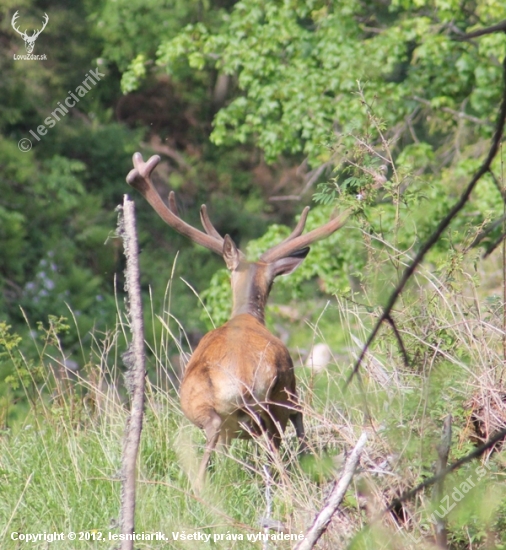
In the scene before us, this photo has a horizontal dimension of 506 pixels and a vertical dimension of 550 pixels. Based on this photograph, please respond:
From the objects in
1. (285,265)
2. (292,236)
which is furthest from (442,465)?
(292,236)

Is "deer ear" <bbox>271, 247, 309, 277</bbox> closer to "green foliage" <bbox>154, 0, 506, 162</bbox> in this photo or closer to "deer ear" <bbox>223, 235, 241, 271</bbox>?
"deer ear" <bbox>223, 235, 241, 271</bbox>

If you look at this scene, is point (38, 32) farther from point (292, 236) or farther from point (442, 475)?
point (442, 475)

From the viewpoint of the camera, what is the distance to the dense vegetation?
3904 mm

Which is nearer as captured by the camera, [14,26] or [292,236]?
[292,236]

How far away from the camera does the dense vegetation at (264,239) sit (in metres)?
3.90

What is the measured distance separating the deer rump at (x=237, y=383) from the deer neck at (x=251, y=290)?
70 cm

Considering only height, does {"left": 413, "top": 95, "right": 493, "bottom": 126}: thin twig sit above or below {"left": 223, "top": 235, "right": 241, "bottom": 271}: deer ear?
above

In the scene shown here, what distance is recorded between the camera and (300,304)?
12586mm

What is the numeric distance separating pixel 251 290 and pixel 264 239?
5.61m

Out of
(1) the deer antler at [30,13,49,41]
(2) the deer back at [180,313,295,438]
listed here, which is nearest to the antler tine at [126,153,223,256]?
(2) the deer back at [180,313,295,438]

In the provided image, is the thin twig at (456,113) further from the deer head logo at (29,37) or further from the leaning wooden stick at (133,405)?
the leaning wooden stick at (133,405)

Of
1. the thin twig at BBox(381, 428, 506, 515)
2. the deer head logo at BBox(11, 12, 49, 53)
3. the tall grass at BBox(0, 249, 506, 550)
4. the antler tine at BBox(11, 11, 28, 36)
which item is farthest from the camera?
the deer head logo at BBox(11, 12, 49, 53)

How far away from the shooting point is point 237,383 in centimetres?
477

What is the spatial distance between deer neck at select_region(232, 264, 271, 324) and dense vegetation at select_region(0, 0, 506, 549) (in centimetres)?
48
